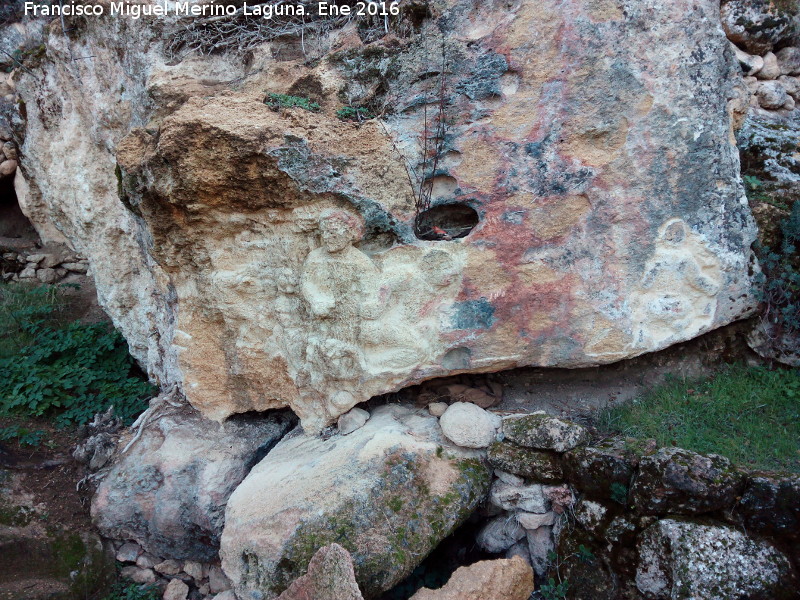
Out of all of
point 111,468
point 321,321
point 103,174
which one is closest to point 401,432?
point 321,321

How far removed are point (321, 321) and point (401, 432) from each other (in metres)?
0.87

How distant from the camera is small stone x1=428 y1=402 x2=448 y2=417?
3789 mm

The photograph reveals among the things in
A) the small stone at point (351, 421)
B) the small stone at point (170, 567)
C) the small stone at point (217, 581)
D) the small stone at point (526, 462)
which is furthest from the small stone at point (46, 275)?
the small stone at point (526, 462)

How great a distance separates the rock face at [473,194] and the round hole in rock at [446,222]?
14 millimetres

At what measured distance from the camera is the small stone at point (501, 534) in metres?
3.44

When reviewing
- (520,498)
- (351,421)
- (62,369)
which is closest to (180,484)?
(351,421)

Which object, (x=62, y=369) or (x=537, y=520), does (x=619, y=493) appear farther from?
(x=62, y=369)

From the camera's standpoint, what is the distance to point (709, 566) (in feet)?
8.57

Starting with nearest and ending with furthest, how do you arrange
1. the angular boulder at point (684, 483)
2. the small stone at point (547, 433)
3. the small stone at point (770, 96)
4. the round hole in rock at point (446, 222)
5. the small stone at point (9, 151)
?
the angular boulder at point (684, 483)
the small stone at point (547, 433)
the round hole in rock at point (446, 222)
the small stone at point (770, 96)
the small stone at point (9, 151)

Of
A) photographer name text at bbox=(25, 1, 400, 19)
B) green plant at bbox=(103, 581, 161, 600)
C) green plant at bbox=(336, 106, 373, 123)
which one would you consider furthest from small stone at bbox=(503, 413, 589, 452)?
photographer name text at bbox=(25, 1, 400, 19)

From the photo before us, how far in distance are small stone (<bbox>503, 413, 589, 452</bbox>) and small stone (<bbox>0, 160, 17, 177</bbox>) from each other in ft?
26.0

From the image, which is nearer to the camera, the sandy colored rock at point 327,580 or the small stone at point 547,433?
the sandy colored rock at point 327,580

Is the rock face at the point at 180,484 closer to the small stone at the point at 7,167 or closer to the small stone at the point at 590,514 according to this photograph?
the small stone at the point at 590,514

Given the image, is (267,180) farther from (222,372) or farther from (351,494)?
(351,494)
